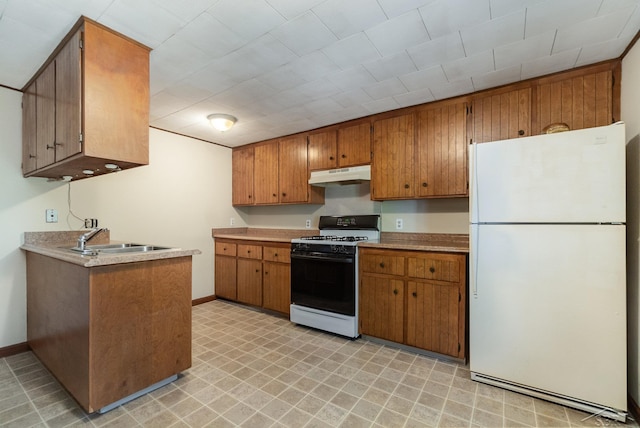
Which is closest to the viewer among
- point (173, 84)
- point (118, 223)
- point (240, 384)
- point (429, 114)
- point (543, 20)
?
point (543, 20)

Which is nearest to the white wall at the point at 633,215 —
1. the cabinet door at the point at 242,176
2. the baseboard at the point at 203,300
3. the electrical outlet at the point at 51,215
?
the cabinet door at the point at 242,176

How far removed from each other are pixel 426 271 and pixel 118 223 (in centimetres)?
327

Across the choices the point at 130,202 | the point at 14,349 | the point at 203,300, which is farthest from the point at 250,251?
the point at 14,349

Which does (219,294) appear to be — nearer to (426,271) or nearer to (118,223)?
(118,223)

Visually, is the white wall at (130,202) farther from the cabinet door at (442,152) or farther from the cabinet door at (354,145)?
the cabinet door at (442,152)

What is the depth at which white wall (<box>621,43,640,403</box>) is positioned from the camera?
1784 millimetres

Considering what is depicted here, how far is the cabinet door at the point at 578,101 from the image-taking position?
2.11 meters

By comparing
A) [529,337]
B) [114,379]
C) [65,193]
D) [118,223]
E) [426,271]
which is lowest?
[114,379]

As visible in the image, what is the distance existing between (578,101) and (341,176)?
207 cm

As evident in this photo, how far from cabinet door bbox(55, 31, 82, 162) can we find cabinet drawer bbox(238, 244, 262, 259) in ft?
7.05

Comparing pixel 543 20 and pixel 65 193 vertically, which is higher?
pixel 543 20

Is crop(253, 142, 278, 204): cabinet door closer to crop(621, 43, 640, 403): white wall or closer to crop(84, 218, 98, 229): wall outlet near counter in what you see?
crop(84, 218, 98, 229): wall outlet near counter

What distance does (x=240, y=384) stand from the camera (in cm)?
209

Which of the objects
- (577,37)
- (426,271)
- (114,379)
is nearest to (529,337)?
(426,271)
